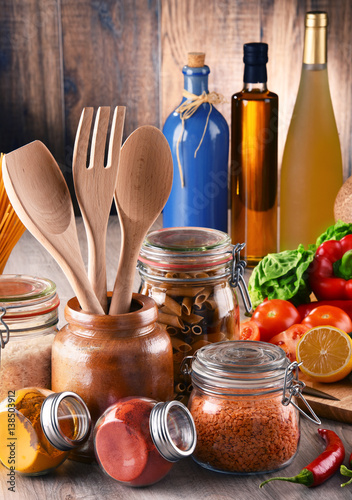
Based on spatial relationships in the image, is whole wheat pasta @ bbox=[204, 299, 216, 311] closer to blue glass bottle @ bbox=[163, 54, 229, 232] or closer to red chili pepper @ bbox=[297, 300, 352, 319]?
red chili pepper @ bbox=[297, 300, 352, 319]

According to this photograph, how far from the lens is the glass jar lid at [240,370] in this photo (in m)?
0.71

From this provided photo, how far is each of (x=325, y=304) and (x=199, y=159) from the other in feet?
1.19

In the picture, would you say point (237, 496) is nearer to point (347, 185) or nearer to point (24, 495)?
point (24, 495)

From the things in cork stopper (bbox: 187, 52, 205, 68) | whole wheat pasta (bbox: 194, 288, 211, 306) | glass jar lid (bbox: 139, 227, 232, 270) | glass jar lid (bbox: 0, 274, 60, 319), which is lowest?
whole wheat pasta (bbox: 194, 288, 211, 306)

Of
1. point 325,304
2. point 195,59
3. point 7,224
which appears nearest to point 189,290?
point 7,224

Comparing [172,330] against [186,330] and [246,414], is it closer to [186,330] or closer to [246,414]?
[186,330]

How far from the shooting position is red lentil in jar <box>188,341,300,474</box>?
700 mm

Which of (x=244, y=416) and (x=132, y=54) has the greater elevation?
(x=132, y=54)

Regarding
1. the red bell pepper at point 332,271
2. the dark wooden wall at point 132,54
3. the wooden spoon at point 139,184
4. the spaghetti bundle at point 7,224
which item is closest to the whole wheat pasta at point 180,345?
the wooden spoon at point 139,184

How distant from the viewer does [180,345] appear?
82cm

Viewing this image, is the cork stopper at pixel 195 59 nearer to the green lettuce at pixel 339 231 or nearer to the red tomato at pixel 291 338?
the green lettuce at pixel 339 231

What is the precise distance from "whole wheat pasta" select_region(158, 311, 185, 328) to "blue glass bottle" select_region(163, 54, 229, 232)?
19.3 inches

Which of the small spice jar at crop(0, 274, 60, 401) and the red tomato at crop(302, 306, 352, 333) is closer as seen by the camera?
the small spice jar at crop(0, 274, 60, 401)

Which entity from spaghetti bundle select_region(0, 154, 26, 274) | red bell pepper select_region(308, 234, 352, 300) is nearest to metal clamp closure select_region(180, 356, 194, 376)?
spaghetti bundle select_region(0, 154, 26, 274)
